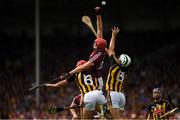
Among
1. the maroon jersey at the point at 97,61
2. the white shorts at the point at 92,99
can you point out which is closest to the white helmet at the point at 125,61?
the maroon jersey at the point at 97,61

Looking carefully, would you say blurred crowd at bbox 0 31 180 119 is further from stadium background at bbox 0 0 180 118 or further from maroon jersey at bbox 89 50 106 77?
maroon jersey at bbox 89 50 106 77

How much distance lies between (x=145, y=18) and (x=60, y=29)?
4429 mm

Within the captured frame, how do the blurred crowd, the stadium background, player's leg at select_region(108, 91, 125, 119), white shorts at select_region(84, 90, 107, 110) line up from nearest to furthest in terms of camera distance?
white shorts at select_region(84, 90, 107, 110) < player's leg at select_region(108, 91, 125, 119) < the blurred crowd < the stadium background

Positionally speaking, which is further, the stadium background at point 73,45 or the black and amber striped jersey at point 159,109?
the stadium background at point 73,45

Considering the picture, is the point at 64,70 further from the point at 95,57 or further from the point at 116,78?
the point at 95,57

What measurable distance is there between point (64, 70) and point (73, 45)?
3498 millimetres

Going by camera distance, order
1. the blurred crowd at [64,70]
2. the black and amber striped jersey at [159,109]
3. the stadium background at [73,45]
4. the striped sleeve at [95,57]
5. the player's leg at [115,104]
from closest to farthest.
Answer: the striped sleeve at [95,57] → the player's leg at [115,104] → the black and amber striped jersey at [159,109] → the blurred crowd at [64,70] → the stadium background at [73,45]

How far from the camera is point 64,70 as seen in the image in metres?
30.1

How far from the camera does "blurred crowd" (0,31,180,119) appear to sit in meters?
25.9

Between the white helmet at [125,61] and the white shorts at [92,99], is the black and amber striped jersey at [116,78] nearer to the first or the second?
the white helmet at [125,61]

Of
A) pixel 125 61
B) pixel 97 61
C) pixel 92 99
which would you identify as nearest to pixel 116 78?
pixel 125 61

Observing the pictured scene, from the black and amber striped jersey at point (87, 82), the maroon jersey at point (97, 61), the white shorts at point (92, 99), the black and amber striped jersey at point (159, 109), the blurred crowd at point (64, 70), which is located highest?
the blurred crowd at point (64, 70)

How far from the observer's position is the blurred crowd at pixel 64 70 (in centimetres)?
2592

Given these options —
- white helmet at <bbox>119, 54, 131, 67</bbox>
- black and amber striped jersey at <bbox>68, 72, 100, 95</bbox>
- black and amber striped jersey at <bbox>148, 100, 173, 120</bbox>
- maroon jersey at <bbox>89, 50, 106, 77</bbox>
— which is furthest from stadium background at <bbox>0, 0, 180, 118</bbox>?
black and amber striped jersey at <bbox>68, 72, 100, 95</bbox>
